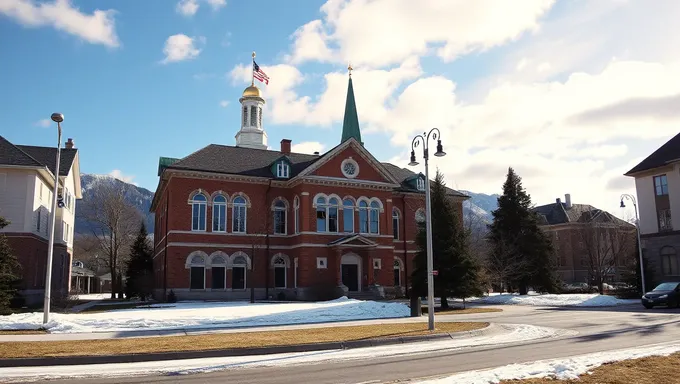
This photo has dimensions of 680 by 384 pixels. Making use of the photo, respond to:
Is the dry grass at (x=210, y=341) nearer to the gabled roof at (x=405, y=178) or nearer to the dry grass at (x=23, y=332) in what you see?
the dry grass at (x=23, y=332)

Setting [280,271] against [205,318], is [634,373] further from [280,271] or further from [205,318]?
[280,271]

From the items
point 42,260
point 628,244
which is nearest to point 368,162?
point 42,260

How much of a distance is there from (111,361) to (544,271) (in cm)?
3833

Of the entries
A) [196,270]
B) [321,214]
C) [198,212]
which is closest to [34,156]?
[198,212]

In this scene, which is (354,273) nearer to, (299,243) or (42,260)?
(299,243)

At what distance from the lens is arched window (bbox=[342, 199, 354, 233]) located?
43.3 meters

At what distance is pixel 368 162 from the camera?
147 feet

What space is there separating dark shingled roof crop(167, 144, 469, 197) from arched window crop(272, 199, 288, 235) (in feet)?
8.04

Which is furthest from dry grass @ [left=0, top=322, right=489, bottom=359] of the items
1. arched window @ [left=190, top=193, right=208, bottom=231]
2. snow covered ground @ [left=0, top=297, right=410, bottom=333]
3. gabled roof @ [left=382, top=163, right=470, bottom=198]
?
gabled roof @ [left=382, top=163, right=470, bottom=198]

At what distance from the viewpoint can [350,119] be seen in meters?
61.9

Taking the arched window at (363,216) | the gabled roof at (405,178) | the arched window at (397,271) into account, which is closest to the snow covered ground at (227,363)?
the arched window at (363,216)

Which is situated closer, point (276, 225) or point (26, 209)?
point (26, 209)

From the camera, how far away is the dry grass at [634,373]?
9.25 meters

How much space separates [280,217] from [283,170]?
12.7 ft
